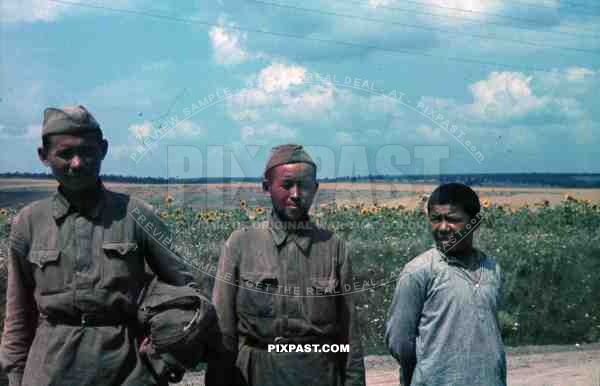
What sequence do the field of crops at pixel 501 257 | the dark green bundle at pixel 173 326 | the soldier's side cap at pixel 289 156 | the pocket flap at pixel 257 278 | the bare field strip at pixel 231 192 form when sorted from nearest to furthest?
1. the dark green bundle at pixel 173 326
2. the pocket flap at pixel 257 278
3. the soldier's side cap at pixel 289 156
4. the bare field strip at pixel 231 192
5. the field of crops at pixel 501 257

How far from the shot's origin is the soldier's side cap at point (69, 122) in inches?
159

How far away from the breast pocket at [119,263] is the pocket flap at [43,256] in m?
0.20

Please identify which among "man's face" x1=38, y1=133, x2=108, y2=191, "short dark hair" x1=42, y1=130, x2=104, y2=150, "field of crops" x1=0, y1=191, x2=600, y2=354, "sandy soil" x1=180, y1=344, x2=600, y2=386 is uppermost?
"short dark hair" x1=42, y1=130, x2=104, y2=150

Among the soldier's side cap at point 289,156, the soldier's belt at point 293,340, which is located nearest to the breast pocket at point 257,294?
the soldier's belt at point 293,340

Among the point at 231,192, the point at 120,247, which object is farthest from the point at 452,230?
the point at 231,192

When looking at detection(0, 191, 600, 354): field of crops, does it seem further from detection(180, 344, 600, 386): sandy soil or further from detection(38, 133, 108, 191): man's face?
detection(38, 133, 108, 191): man's face

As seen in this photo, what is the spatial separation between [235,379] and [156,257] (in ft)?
2.46

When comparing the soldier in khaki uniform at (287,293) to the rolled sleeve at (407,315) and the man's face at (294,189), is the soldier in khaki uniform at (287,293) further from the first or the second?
the rolled sleeve at (407,315)

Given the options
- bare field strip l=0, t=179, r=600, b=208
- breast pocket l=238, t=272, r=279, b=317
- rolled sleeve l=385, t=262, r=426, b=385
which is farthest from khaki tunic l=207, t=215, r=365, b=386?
bare field strip l=0, t=179, r=600, b=208

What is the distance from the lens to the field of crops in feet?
33.4

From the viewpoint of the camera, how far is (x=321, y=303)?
4.41m

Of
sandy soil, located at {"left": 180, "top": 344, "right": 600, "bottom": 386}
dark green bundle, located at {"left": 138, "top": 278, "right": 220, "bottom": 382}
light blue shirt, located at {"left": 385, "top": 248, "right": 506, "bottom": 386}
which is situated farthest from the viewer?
sandy soil, located at {"left": 180, "top": 344, "right": 600, "bottom": 386}

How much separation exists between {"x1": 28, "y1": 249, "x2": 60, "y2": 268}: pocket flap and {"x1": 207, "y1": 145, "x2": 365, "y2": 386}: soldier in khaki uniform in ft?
2.87

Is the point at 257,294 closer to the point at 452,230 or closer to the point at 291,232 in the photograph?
the point at 291,232
